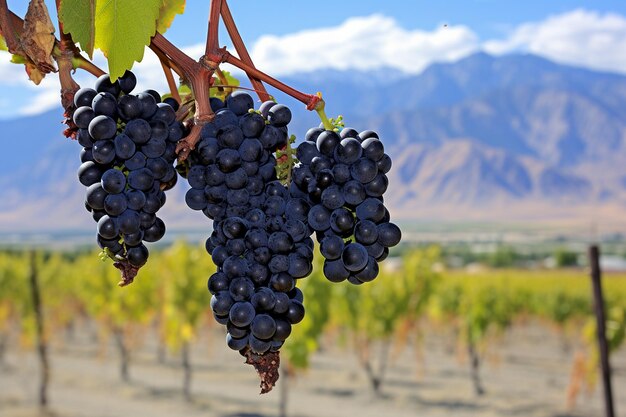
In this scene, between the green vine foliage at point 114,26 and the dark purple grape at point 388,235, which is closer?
the green vine foliage at point 114,26

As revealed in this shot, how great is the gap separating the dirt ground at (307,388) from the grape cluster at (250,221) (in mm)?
20811

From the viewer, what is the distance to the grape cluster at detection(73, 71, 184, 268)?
0.96 metres

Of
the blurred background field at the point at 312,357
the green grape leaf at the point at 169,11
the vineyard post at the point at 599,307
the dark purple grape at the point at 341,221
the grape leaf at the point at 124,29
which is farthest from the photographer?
the blurred background field at the point at 312,357

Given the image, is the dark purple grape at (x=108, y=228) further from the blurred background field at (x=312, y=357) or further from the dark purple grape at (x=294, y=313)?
the blurred background field at (x=312, y=357)

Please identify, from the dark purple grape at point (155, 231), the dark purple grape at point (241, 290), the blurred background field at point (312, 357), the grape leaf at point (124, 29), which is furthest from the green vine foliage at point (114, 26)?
the blurred background field at point (312, 357)

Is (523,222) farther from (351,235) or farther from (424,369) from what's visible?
(351,235)

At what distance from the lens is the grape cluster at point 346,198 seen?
0.97 m

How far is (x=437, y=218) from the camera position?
194375 mm

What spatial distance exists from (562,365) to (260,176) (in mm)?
33760

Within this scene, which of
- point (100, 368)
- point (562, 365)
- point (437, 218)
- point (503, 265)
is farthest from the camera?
point (437, 218)

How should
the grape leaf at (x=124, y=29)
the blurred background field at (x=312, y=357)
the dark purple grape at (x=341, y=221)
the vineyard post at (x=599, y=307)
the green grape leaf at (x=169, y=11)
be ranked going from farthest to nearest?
the blurred background field at (x=312, y=357)
the vineyard post at (x=599, y=307)
the green grape leaf at (x=169, y=11)
the dark purple grape at (x=341, y=221)
the grape leaf at (x=124, y=29)

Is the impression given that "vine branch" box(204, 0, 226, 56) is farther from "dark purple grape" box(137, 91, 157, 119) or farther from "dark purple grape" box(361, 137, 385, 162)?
"dark purple grape" box(361, 137, 385, 162)

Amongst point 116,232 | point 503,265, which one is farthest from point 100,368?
point 503,265

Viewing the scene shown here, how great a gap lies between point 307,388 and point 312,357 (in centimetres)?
668
